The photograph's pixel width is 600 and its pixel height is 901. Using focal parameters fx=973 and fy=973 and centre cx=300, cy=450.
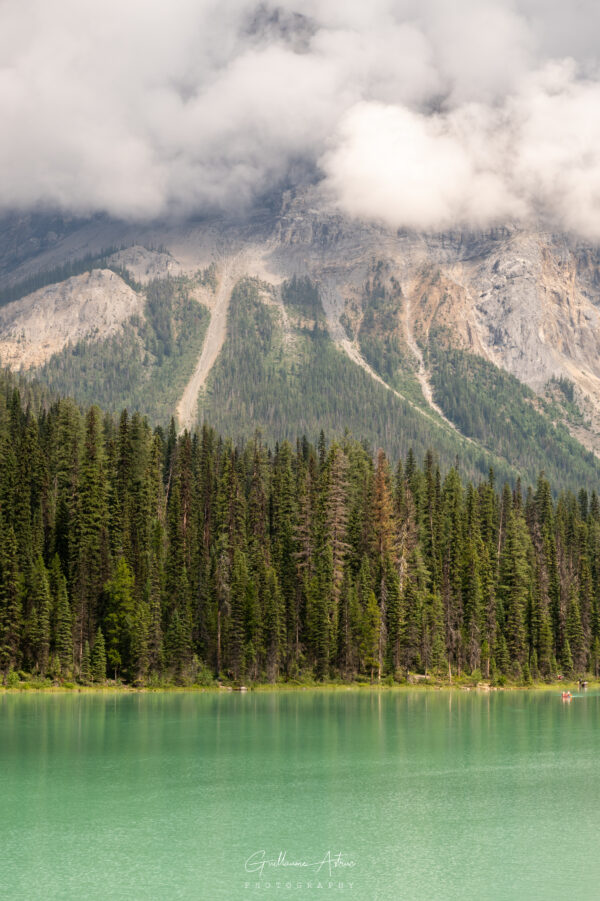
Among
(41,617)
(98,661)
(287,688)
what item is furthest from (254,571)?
(41,617)

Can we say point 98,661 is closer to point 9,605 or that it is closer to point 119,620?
point 119,620

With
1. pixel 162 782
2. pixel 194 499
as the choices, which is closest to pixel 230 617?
pixel 194 499

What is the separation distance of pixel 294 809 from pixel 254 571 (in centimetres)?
8923

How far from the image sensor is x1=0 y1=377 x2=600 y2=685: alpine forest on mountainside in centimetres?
11294

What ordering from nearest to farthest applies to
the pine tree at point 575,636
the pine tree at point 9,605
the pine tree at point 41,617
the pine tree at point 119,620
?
1. the pine tree at point 9,605
2. the pine tree at point 41,617
3. the pine tree at point 119,620
4. the pine tree at point 575,636

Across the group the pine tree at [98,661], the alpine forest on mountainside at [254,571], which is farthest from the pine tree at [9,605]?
the pine tree at [98,661]

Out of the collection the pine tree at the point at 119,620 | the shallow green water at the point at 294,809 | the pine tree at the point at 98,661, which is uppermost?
the pine tree at the point at 119,620

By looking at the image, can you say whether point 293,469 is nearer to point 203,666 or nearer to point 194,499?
point 194,499

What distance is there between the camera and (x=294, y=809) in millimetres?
41094

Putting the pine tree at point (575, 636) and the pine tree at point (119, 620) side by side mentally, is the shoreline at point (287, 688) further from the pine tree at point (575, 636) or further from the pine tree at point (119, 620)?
the pine tree at point (575, 636)

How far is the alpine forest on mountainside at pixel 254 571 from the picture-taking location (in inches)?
4446

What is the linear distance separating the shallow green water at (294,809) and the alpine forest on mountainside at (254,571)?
36.1 meters

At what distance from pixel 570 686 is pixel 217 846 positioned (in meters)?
118

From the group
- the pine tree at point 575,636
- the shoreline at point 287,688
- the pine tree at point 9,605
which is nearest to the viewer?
the pine tree at point 9,605
